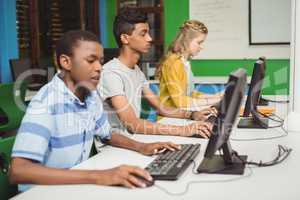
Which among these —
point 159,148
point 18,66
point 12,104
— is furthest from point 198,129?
point 18,66

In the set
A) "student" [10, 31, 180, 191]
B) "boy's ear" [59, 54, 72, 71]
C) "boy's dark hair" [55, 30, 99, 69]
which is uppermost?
"boy's dark hair" [55, 30, 99, 69]

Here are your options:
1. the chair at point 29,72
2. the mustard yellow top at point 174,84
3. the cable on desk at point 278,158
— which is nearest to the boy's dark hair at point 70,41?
the cable on desk at point 278,158

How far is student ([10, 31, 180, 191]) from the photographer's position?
1.34 m

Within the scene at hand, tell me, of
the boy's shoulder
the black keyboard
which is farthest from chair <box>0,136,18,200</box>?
the boy's shoulder

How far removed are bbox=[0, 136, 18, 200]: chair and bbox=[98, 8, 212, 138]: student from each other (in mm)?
806

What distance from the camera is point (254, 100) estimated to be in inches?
88.9

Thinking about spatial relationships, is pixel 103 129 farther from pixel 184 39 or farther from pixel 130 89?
pixel 184 39

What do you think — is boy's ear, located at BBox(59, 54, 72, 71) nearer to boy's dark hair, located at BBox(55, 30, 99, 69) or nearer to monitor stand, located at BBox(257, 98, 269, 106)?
boy's dark hair, located at BBox(55, 30, 99, 69)

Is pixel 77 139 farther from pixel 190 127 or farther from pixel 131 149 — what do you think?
pixel 190 127

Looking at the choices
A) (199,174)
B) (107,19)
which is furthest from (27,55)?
(199,174)

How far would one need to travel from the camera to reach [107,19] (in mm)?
5941

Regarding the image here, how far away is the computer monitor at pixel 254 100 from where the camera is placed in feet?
7.07

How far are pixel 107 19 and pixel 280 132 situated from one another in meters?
4.25

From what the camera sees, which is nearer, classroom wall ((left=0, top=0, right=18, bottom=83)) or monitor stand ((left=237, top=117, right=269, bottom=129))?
monitor stand ((left=237, top=117, right=269, bottom=129))
